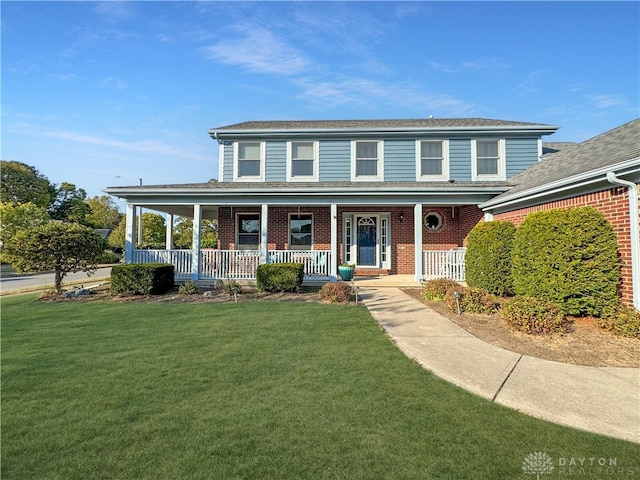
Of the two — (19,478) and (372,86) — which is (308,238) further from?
(19,478)

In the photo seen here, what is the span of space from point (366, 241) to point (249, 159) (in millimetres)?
5963

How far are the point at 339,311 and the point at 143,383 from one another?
427 centimetres

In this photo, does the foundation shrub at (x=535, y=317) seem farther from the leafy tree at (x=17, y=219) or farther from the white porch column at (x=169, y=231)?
the leafy tree at (x=17, y=219)

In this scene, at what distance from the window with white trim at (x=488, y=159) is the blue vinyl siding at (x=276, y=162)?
755 centimetres

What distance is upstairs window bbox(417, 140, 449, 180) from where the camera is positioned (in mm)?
12575

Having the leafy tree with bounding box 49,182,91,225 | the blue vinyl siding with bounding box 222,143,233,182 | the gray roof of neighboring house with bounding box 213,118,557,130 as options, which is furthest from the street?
the leafy tree with bounding box 49,182,91,225

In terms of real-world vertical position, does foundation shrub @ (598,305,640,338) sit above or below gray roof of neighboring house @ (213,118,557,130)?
below

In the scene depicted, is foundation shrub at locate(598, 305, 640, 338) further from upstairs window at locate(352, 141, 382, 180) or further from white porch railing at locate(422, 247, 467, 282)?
upstairs window at locate(352, 141, 382, 180)

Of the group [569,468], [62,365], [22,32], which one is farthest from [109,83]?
[569,468]

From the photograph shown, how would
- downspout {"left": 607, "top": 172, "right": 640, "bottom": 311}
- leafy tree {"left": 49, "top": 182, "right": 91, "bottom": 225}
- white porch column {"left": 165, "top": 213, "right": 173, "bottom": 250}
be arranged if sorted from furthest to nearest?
leafy tree {"left": 49, "top": 182, "right": 91, "bottom": 225}, white porch column {"left": 165, "top": 213, "right": 173, "bottom": 250}, downspout {"left": 607, "top": 172, "right": 640, "bottom": 311}

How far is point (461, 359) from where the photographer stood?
429 cm

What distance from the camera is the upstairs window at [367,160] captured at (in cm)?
1275

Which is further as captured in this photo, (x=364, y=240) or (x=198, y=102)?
(x=198, y=102)

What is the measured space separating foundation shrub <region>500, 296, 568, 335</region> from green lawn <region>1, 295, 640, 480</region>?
2.40m
